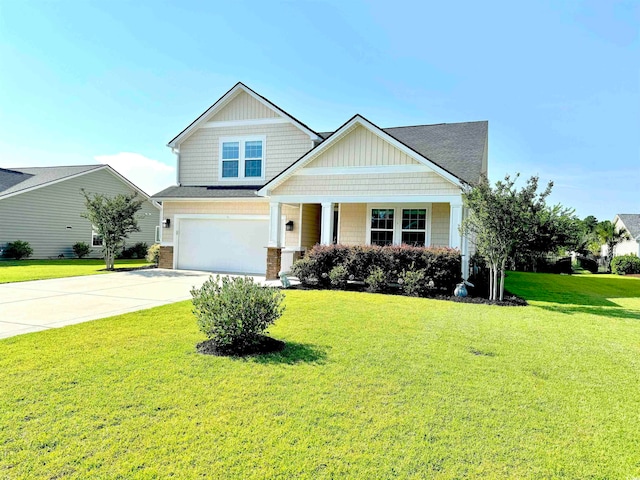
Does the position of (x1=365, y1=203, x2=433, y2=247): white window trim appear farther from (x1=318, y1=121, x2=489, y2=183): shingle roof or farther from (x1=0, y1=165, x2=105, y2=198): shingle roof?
(x1=0, y1=165, x2=105, y2=198): shingle roof

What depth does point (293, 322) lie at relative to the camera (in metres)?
7.32

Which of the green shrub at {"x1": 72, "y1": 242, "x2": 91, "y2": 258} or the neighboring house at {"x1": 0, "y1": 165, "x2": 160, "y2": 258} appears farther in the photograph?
the green shrub at {"x1": 72, "y1": 242, "x2": 91, "y2": 258}

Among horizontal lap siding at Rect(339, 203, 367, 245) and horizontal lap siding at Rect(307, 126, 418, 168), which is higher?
horizontal lap siding at Rect(307, 126, 418, 168)

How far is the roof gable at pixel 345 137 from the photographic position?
1202 centimetres

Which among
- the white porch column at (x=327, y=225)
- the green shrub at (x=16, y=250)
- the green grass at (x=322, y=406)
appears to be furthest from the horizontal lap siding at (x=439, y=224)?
the green shrub at (x=16, y=250)

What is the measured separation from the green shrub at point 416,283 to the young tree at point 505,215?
5.80 feet

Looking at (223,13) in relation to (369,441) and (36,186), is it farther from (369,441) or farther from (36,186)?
(36,186)

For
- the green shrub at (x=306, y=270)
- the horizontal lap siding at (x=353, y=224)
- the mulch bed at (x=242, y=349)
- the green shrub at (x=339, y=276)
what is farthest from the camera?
the horizontal lap siding at (x=353, y=224)

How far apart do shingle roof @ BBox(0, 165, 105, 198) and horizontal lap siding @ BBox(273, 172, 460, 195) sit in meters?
17.8

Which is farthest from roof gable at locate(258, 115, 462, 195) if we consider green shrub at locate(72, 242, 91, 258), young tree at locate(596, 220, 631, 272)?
young tree at locate(596, 220, 631, 272)

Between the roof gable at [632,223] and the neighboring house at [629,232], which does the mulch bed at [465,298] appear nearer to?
the neighboring house at [629,232]

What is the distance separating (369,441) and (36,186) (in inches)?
1043

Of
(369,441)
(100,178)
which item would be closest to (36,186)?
(100,178)

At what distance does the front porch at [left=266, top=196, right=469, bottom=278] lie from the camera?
13670mm
